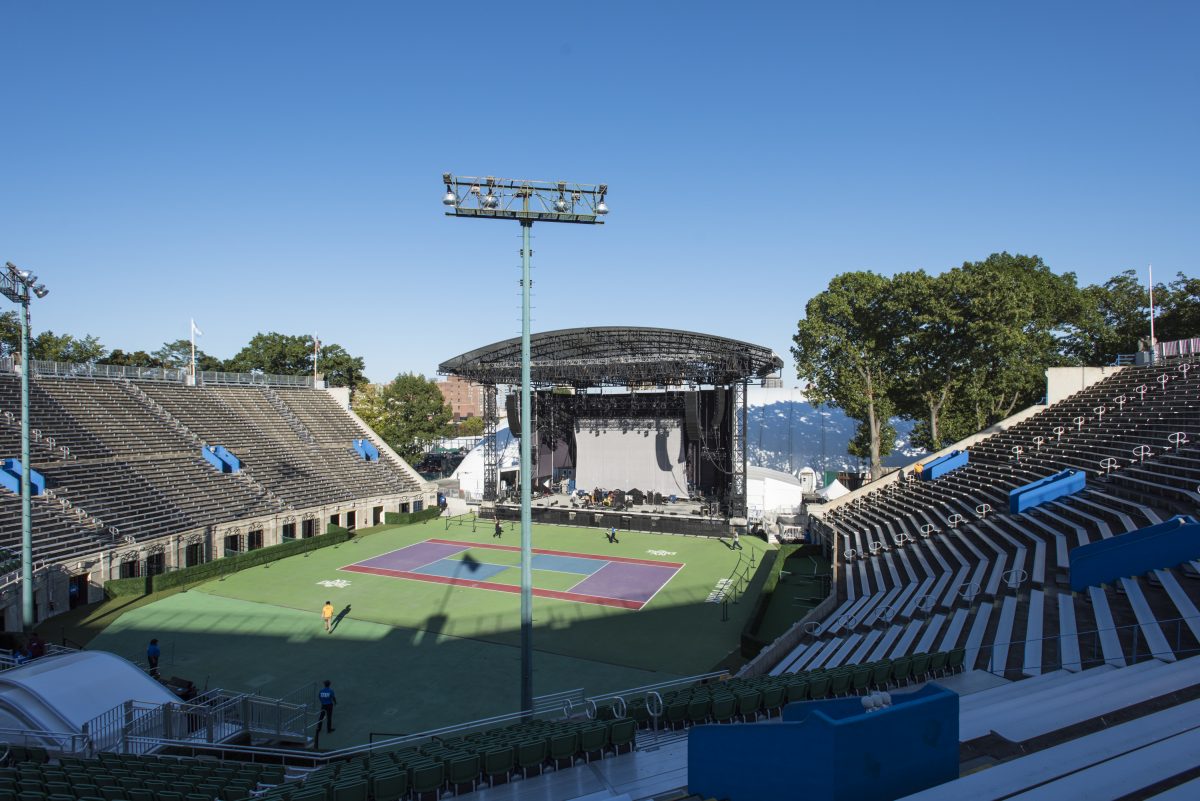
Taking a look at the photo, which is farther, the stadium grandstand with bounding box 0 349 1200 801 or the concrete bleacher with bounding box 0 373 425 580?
the concrete bleacher with bounding box 0 373 425 580

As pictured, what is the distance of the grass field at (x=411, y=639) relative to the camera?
17.1m

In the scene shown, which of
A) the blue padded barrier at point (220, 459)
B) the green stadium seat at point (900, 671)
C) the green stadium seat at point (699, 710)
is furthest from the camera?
the blue padded barrier at point (220, 459)

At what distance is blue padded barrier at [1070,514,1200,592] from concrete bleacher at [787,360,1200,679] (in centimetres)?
23

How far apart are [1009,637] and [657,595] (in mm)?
14529

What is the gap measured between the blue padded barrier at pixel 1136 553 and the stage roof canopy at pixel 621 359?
23.1 metres

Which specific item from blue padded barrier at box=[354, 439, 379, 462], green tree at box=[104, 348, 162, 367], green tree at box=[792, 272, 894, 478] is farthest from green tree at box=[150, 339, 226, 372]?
green tree at box=[792, 272, 894, 478]

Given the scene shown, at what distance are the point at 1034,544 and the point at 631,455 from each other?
3107cm

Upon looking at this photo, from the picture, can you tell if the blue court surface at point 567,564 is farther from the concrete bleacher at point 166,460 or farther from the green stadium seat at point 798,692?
the green stadium seat at point 798,692

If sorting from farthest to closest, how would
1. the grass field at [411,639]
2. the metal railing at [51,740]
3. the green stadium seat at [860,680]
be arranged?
the grass field at [411,639], the metal railing at [51,740], the green stadium seat at [860,680]

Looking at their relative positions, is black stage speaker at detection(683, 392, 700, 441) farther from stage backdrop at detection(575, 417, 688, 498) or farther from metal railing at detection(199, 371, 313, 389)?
metal railing at detection(199, 371, 313, 389)

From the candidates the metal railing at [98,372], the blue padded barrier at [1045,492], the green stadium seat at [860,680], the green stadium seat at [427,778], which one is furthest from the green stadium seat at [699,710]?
the metal railing at [98,372]

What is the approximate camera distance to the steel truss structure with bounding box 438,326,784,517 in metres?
37.5

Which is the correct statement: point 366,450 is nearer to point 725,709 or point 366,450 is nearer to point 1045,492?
point 725,709

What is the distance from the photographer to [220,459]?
3575 centimetres
